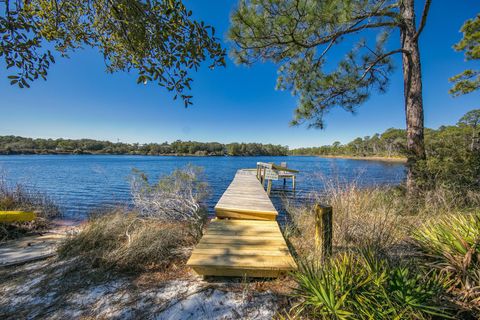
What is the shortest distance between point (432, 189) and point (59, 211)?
12.5 meters

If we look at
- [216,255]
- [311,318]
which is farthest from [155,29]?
[311,318]

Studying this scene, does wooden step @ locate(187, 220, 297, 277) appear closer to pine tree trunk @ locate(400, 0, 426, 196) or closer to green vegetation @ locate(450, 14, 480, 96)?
pine tree trunk @ locate(400, 0, 426, 196)

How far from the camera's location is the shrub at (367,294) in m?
1.42

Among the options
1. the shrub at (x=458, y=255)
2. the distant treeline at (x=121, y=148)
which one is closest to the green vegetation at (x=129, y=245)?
the shrub at (x=458, y=255)

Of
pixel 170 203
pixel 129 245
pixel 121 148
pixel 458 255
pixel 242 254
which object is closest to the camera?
pixel 458 255

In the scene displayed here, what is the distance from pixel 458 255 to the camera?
184 centimetres

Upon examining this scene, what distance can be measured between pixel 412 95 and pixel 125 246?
22.6 feet

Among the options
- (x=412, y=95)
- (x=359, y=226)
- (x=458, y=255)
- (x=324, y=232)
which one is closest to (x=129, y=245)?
(x=324, y=232)

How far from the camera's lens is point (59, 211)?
7.61 m

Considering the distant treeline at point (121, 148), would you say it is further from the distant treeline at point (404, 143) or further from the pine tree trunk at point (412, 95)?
the pine tree trunk at point (412, 95)

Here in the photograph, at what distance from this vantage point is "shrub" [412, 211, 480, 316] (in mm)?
1591

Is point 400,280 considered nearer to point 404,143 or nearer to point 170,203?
point 170,203

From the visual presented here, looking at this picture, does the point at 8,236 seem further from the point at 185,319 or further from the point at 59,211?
the point at 185,319

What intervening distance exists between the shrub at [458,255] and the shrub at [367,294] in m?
0.24
